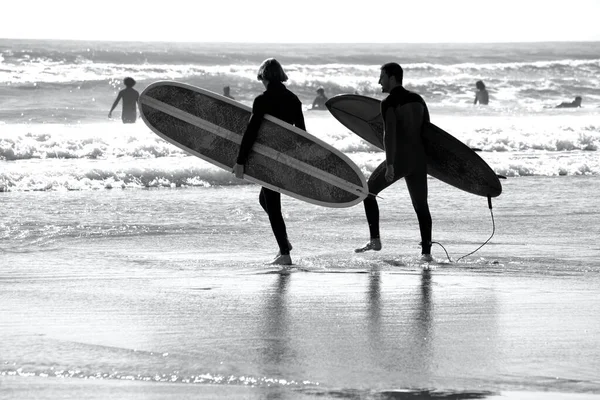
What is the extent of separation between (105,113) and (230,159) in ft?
64.3

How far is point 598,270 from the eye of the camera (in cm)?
696

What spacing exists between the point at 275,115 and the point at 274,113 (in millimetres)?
16

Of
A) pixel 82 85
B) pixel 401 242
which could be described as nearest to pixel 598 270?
pixel 401 242

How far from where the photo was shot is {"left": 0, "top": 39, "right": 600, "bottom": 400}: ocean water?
4.20 metres

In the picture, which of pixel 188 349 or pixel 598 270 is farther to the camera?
pixel 598 270

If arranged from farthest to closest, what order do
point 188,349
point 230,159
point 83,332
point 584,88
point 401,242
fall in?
point 584,88 < point 401,242 < point 230,159 < point 83,332 < point 188,349

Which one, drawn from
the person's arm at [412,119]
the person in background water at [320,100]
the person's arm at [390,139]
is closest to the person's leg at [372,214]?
the person's arm at [390,139]

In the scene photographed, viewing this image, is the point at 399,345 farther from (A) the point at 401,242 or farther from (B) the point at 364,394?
(A) the point at 401,242

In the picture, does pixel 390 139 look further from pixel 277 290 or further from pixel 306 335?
pixel 306 335

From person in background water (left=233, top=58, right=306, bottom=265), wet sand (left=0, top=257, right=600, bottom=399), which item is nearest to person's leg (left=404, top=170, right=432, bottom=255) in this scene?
wet sand (left=0, top=257, right=600, bottom=399)

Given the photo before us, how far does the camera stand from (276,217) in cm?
732

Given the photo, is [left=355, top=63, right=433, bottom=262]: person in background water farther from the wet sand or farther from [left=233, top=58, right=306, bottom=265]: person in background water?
the wet sand

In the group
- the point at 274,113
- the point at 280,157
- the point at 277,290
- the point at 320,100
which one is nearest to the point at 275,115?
the point at 274,113

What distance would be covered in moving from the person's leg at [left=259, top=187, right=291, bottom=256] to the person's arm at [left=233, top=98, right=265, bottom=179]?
232 millimetres
